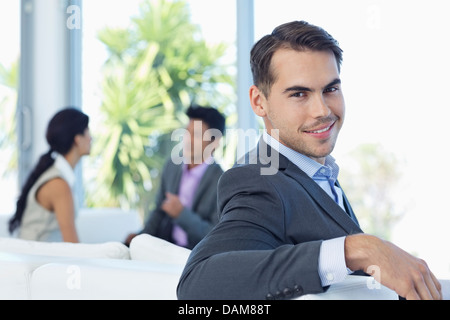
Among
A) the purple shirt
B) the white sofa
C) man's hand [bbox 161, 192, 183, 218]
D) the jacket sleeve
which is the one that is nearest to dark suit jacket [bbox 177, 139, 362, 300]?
the jacket sleeve

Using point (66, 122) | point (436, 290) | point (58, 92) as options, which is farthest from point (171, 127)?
point (436, 290)

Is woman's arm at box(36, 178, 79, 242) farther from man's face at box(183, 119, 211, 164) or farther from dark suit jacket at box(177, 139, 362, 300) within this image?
dark suit jacket at box(177, 139, 362, 300)

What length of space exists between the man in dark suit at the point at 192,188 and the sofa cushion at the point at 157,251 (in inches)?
72.2

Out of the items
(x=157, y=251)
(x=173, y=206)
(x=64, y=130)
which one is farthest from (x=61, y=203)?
(x=157, y=251)

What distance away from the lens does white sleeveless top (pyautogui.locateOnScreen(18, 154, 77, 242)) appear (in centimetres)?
377

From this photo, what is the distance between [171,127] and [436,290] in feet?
18.8

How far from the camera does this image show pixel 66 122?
4.00 meters

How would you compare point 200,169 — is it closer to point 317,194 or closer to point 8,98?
point 317,194

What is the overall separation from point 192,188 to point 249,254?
2.96m

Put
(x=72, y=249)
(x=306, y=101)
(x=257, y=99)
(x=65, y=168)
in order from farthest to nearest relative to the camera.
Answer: (x=65, y=168) < (x=72, y=249) < (x=257, y=99) < (x=306, y=101)

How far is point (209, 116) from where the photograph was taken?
4199 millimetres

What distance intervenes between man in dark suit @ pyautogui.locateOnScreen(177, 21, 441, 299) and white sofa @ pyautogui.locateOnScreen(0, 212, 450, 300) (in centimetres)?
12

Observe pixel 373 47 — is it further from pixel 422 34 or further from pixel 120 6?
pixel 120 6

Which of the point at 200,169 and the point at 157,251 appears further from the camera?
the point at 200,169
